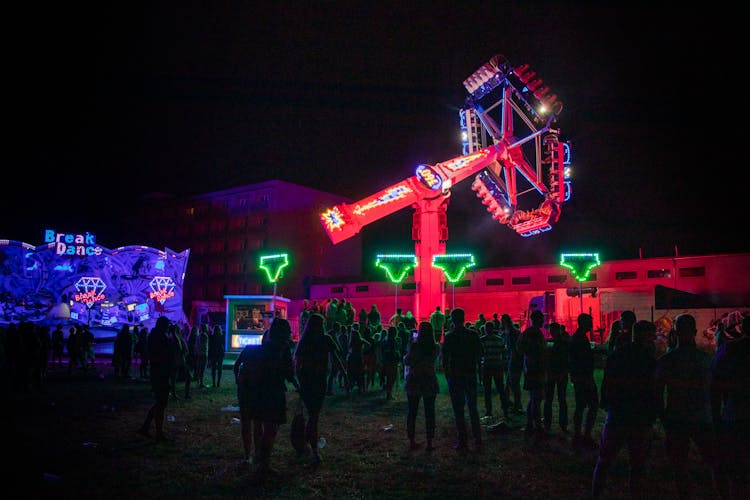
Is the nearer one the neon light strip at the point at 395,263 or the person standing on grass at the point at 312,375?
the person standing on grass at the point at 312,375

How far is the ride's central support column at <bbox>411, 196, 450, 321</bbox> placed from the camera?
34.6 metres

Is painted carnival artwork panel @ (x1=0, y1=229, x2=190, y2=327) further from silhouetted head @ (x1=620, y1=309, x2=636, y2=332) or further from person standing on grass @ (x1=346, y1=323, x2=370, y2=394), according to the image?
silhouetted head @ (x1=620, y1=309, x2=636, y2=332)

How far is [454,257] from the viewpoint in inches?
1172

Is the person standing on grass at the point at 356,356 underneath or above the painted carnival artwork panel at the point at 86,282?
underneath

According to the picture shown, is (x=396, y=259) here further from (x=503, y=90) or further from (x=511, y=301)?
(x=511, y=301)

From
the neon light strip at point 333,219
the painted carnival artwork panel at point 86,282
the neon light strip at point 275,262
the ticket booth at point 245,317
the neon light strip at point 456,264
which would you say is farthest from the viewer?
the painted carnival artwork panel at point 86,282

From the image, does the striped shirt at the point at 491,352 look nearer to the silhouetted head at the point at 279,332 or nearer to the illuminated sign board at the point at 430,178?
the silhouetted head at the point at 279,332

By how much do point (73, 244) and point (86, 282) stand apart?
12.1 feet

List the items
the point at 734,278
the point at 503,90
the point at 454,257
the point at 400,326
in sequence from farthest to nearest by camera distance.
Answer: the point at 734,278 < the point at 503,90 < the point at 454,257 < the point at 400,326

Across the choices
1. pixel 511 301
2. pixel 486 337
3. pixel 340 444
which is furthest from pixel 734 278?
pixel 340 444

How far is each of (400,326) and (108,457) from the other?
991cm

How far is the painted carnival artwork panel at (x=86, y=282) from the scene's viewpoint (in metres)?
47.1

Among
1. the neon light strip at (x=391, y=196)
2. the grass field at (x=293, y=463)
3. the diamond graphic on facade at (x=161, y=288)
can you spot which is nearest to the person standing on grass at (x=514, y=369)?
the grass field at (x=293, y=463)

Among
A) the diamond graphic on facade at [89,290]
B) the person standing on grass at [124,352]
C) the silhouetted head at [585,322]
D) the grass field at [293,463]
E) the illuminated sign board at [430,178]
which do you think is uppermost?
the illuminated sign board at [430,178]
